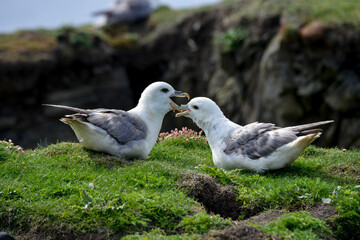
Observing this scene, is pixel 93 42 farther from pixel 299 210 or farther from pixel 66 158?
pixel 299 210

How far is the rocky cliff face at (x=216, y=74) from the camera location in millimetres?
14867

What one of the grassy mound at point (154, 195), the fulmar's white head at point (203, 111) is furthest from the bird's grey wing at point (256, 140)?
the fulmar's white head at point (203, 111)

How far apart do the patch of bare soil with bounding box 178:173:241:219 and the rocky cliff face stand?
980cm

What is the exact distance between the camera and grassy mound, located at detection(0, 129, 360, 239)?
5055mm

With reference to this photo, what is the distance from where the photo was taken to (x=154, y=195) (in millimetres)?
5609

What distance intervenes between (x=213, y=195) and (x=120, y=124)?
201cm

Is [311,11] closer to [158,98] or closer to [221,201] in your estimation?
[158,98]

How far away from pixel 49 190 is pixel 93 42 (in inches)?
593

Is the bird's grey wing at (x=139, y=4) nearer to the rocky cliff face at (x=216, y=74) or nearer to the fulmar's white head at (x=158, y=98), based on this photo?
the rocky cliff face at (x=216, y=74)

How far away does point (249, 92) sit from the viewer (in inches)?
695

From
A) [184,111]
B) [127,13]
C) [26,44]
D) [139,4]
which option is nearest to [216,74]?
[139,4]

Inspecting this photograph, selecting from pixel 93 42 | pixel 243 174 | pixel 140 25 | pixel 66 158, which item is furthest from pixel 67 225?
pixel 140 25

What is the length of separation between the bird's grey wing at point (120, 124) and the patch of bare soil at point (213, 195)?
141 centimetres

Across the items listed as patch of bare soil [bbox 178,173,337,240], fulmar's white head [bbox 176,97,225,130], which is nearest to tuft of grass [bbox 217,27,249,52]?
fulmar's white head [bbox 176,97,225,130]
